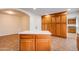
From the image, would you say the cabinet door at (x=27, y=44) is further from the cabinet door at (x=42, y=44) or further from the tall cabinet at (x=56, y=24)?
the tall cabinet at (x=56, y=24)

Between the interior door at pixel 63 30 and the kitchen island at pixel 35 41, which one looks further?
the interior door at pixel 63 30

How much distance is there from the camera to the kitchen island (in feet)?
10.0

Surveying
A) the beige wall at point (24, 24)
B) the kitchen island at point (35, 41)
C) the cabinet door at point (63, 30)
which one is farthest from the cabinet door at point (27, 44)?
the cabinet door at point (63, 30)

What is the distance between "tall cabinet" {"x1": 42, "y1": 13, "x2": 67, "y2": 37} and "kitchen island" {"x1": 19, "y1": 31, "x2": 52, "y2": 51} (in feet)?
4.21

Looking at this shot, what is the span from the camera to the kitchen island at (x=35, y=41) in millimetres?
3057

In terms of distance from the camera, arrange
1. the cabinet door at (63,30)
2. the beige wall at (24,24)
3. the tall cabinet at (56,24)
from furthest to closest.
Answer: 1. the cabinet door at (63,30)
2. the tall cabinet at (56,24)
3. the beige wall at (24,24)

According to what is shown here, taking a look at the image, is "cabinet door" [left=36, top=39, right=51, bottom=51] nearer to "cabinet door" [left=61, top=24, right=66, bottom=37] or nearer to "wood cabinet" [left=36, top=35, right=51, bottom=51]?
"wood cabinet" [left=36, top=35, right=51, bottom=51]

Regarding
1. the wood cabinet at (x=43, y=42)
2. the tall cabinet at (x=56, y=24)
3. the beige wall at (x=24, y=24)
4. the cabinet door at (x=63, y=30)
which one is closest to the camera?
the wood cabinet at (x=43, y=42)

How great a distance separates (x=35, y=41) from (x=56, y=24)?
107 inches

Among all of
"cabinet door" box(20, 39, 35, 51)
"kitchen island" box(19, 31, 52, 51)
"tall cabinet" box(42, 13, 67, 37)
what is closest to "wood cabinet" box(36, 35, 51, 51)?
"kitchen island" box(19, 31, 52, 51)
